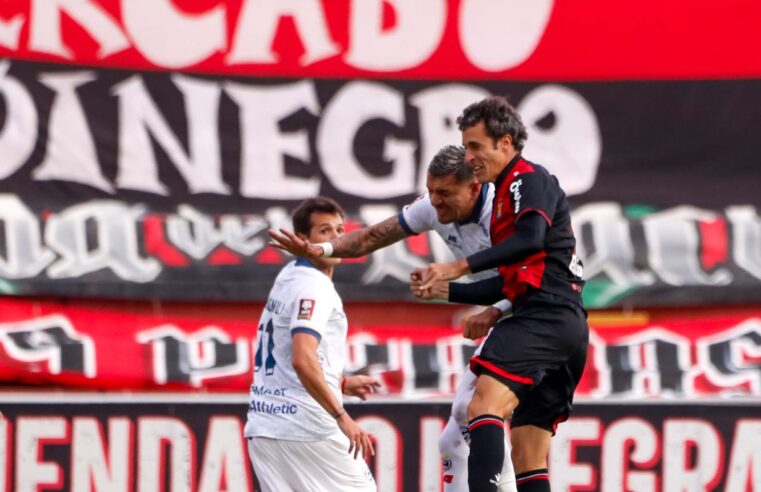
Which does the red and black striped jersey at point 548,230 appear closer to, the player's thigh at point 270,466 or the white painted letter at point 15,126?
the player's thigh at point 270,466

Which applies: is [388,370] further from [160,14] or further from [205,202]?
[160,14]

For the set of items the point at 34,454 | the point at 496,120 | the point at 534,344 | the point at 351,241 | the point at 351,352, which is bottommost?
the point at 34,454

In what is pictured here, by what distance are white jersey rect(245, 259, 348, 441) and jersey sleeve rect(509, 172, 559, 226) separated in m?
0.93

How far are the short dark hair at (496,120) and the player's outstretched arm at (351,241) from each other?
735 millimetres

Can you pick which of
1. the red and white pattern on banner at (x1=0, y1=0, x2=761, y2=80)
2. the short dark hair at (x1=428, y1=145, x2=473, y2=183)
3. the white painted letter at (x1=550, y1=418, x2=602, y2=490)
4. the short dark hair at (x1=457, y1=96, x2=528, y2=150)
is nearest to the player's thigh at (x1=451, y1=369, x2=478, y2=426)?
the short dark hair at (x1=428, y1=145, x2=473, y2=183)

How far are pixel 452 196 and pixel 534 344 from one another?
0.76m

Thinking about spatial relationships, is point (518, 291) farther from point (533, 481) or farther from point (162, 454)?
point (162, 454)

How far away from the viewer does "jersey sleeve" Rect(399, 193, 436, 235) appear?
6742mm

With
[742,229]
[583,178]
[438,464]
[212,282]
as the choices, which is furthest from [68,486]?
[742,229]

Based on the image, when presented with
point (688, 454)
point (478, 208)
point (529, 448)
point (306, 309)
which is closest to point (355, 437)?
point (306, 309)

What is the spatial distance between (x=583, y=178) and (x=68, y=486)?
348 cm

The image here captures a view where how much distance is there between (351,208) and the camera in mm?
9078

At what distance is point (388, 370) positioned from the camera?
29.3 ft

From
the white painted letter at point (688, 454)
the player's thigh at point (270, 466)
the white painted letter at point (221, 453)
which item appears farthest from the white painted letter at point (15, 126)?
the white painted letter at point (688, 454)
